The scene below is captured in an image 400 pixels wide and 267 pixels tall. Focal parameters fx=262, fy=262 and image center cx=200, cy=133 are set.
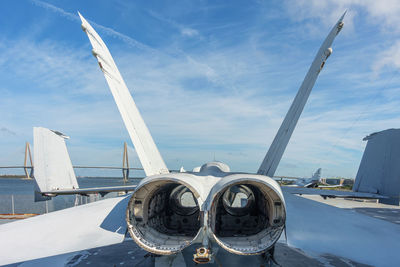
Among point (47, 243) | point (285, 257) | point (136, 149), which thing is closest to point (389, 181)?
point (285, 257)

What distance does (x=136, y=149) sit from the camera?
4.33m

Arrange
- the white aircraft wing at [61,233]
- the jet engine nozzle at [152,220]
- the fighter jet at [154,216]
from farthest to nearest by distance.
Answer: the jet engine nozzle at [152,220], the fighter jet at [154,216], the white aircraft wing at [61,233]

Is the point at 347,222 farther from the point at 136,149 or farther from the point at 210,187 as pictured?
the point at 136,149

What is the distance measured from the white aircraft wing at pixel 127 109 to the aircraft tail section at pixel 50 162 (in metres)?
7.49

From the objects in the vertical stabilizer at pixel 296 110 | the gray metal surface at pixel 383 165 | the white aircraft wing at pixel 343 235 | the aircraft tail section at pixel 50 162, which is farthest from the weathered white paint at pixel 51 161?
the gray metal surface at pixel 383 165

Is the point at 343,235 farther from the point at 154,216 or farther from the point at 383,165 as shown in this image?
the point at 383,165

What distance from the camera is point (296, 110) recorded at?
504 centimetres

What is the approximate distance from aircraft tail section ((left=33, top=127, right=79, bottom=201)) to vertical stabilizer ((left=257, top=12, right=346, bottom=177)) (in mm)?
9089

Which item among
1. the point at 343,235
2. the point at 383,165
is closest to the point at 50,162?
the point at 343,235

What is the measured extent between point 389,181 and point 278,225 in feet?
24.5

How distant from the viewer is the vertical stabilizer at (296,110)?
4821 millimetres

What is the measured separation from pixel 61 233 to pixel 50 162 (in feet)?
25.6

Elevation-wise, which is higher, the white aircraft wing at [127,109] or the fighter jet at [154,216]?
the white aircraft wing at [127,109]

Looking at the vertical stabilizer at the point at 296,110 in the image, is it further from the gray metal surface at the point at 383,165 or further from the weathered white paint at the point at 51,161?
the weathered white paint at the point at 51,161
